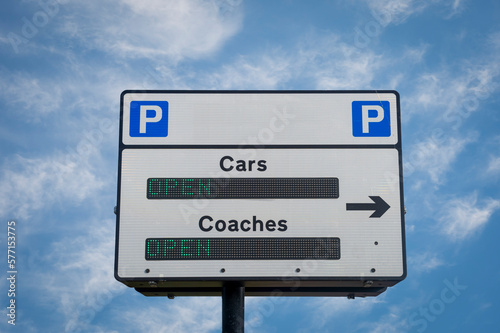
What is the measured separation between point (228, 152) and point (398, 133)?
1614mm

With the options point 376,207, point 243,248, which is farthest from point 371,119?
point 243,248

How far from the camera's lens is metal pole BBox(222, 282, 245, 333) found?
578 cm

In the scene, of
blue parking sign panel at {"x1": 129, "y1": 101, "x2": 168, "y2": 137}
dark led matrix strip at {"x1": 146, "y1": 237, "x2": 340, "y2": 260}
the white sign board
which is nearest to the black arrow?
the white sign board

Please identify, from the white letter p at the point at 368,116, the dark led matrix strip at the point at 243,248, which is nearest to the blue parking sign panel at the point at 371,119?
the white letter p at the point at 368,116

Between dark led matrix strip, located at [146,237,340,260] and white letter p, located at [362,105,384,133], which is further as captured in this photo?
white letter p, located at [362,105,384,133]

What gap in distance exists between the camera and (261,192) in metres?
5.85

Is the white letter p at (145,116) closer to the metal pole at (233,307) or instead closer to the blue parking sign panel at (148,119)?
the blue parking sign panel at (148,119)

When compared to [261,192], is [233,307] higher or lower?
lower

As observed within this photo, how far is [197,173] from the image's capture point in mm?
5895

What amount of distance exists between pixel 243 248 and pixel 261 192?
54 cm

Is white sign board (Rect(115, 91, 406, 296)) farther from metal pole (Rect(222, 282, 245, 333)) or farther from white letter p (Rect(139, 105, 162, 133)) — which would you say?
metal pole (Rect(222, 282, 245, 333))

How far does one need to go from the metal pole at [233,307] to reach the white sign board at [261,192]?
0.13 meters

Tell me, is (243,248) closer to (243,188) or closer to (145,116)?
(243,188)

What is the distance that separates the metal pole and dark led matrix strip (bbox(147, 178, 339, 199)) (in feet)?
2.72
